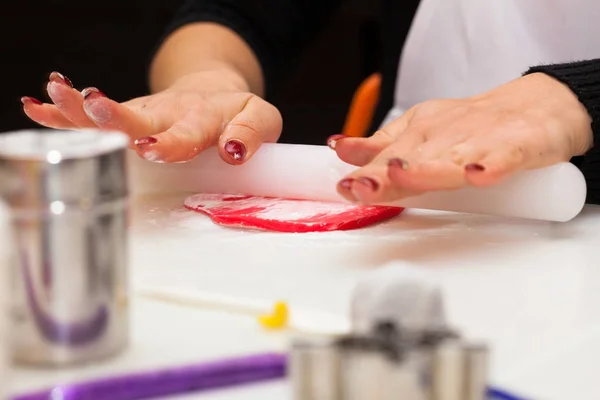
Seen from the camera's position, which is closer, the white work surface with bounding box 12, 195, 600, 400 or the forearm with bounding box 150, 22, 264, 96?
the white work surface with bounding box 12, 195, 600, 400

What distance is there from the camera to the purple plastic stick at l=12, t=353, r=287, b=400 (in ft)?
1.29

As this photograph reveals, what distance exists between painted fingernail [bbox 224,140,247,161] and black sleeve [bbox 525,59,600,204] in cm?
26

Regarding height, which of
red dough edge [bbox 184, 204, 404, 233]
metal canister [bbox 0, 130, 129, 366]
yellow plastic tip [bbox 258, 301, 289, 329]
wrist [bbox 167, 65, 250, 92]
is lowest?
yellow plastic tip [bbox 258, 301, 289, 329]

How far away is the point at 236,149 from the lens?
0.77 metres

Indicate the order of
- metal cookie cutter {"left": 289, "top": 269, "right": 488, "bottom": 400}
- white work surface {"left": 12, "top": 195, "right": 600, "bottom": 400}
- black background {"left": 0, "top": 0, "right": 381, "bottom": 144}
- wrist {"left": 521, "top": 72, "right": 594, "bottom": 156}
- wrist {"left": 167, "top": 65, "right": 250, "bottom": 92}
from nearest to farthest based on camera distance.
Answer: metal cookie cutter {"left": 289, "top": 269, "right": 488, "bottom": 400}
white work surface {"left": 12, "top": 195, "right": 600, "bottom": 400}
wrist {"left": 521, "top": 72, "right": 594, "bottom": 156}
wrist {"left": 167, "top": 65, "right": 250, "bottom": 92}
black background {"left": 0, "top": 0, "right": 381, "bottom": 144}

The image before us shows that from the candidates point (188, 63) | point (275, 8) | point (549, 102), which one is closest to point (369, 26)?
point (275, 8)

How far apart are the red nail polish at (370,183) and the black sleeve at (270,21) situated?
1.92 feet

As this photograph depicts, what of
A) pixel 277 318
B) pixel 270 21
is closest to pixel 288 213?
pixel 277 318

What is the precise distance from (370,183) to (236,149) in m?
0.19

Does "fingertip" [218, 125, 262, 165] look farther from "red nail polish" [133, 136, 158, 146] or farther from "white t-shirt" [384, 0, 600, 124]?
"white t-shirt" [384, 0, 600, 124]

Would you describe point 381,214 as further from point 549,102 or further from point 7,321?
point 7,321

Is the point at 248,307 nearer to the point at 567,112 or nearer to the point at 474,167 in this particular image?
the point at 474,167

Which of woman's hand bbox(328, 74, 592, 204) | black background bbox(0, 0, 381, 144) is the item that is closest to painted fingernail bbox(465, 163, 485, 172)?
woman's hand bbox(328, 74, 592, 204)

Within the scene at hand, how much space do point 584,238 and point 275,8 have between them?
623 mm
